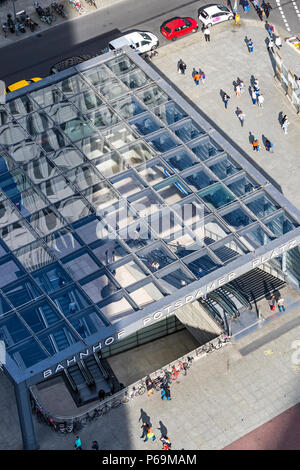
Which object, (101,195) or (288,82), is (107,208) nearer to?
(101,195)

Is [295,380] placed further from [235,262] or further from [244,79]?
[244,79]

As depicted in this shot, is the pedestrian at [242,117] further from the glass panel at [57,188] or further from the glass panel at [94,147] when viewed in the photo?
the glass panel at [57,188]

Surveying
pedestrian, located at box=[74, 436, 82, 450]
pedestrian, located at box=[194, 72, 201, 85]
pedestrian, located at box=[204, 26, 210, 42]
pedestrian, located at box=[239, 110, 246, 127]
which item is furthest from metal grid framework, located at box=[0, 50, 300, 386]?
pedestrian, located at box=[204, 26, 210, 42]

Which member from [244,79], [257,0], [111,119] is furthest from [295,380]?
[257,0]

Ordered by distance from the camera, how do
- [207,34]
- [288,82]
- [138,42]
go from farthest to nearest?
[207,34], [138,42], [288,82]

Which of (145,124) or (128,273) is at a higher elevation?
(145,124)

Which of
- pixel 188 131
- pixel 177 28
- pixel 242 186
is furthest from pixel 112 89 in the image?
pixel 177 28
